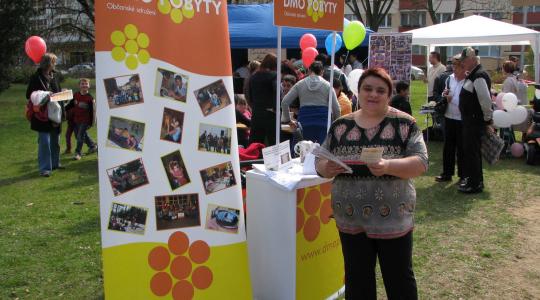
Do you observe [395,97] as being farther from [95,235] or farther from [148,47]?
[148,47]

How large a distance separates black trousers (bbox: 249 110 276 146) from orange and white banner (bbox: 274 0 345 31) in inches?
106

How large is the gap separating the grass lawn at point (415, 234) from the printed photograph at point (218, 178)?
147 centimetres

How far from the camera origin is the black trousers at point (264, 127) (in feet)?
20.4

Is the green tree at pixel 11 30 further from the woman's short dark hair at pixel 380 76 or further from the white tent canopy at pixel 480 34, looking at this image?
the woman's short dark hair at pixel 380 76

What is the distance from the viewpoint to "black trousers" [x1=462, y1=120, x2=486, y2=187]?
6.10m

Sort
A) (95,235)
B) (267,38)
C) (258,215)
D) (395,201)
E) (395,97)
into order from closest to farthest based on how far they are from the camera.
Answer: (395,201)
(258,215)
(95,235)
(395,97)
(267,38)

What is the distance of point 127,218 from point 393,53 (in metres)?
7.91

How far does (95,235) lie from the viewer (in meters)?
4.85

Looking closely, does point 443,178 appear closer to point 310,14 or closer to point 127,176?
point 310,14

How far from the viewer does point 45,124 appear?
7.27m

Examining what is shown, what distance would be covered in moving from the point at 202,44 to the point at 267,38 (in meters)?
9.95

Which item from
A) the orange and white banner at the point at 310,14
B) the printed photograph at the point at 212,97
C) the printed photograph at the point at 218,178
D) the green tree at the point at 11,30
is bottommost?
the printed photograph at the point at 218,178

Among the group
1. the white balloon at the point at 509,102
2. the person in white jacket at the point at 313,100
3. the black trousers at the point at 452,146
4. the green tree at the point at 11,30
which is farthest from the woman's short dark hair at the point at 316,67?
the green tree at the point at 11,30

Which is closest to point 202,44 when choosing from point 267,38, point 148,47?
point 148,47
